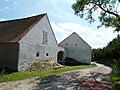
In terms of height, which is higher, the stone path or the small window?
the small window

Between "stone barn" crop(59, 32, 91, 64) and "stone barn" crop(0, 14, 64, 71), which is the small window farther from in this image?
"stone barn" crop(59, 32, 91, 64)

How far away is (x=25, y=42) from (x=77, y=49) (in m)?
21.3

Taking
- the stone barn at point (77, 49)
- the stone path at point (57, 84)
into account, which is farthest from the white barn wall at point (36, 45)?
the stone barn at point (77, 49)

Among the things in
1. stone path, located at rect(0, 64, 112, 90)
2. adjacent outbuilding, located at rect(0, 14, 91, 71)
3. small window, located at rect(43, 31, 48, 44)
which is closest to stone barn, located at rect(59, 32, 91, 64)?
adjacent outbuilding, located at rect(0, 14, 91, 71)

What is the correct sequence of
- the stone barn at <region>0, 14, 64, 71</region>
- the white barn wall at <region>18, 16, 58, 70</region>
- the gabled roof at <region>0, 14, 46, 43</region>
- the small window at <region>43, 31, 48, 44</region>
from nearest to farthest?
the stone barn at <region>0, 14, 64, 71</region> → the white barn wall at <region>18, 16, 58, 70</region> → the gabled roof at <region>0, 14, 46, 43</region> → the small window at <region>43, 31, 48, 44</region>

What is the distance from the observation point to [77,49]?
147 ft

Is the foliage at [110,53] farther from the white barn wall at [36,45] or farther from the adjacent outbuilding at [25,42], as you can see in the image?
the adjacent outbuilding at [25,42]

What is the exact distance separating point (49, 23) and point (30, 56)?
6.71m

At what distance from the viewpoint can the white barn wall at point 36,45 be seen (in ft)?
80.4

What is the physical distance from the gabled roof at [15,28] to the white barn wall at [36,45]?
0.52m

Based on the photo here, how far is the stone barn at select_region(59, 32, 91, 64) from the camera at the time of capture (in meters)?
43.8

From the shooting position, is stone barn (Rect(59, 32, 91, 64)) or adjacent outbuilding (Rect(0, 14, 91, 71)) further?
stone barn (Rect(59, 32, 91, 64))

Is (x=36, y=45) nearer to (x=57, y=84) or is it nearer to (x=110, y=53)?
(x=57, y=84)

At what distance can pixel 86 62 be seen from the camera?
4353cm
